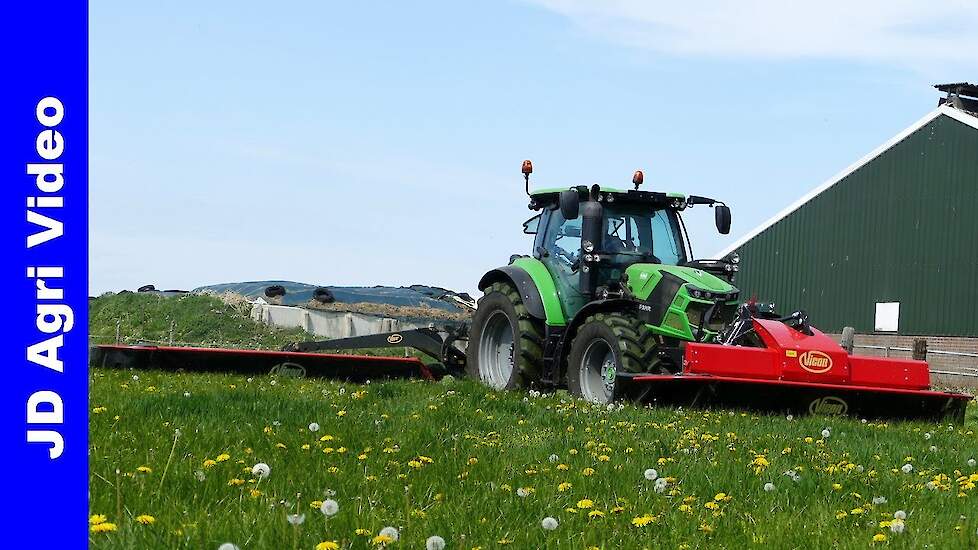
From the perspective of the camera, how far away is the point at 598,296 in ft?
39.8

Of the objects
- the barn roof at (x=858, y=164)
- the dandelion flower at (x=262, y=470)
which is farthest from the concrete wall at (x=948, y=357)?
the dandelion flower at (x=262, y=470)

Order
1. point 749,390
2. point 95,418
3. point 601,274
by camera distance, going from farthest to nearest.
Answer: point 601,274, point 749,390, point 95,418

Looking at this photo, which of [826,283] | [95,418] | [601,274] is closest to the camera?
[95,418]

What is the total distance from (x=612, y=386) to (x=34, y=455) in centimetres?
845

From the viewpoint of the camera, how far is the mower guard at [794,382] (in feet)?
33.3

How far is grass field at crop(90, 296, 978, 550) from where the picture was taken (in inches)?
159

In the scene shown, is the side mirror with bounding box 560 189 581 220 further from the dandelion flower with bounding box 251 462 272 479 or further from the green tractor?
the dandelion flower with bounding box 251 462 272 479

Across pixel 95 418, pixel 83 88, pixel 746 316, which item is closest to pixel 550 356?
pixel 746 316

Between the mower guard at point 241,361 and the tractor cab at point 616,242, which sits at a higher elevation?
the tractor cab at point 616,242

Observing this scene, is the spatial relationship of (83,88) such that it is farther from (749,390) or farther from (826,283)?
(826,283)

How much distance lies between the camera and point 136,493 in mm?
4520

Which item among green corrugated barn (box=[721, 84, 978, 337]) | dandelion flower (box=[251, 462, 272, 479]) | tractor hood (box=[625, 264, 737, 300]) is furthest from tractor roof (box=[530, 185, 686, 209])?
green corrugated barn (box=[721, 84, 978, 337])

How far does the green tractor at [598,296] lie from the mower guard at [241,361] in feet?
5.43

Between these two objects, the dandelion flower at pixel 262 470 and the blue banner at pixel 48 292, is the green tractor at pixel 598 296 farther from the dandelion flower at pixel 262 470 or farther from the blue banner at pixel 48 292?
the blue banner at pixel 48 292
